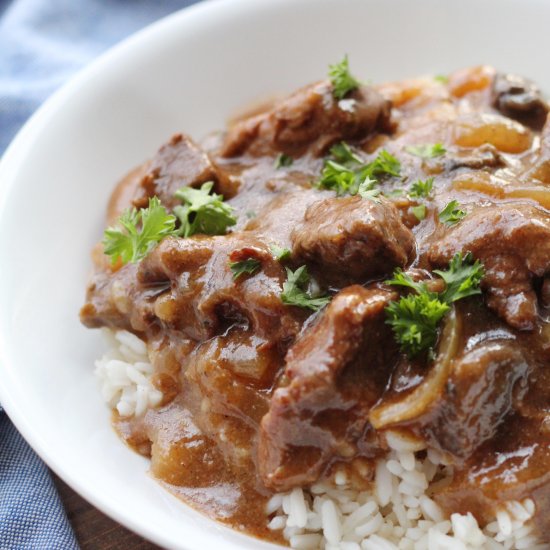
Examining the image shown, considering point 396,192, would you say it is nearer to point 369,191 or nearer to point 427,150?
point 369,191

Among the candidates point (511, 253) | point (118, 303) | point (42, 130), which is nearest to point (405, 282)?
point (511, 253)

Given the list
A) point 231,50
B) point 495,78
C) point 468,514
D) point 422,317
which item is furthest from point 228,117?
point 468,514

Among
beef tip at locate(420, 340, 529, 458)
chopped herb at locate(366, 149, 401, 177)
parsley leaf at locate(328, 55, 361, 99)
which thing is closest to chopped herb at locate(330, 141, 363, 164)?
chopped herb at locate(366, 149, 401, 177)

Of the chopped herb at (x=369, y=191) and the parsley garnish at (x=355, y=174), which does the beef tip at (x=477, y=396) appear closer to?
the chopped herb at (x=369, y=191)

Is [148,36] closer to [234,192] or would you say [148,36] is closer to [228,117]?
[228,117]

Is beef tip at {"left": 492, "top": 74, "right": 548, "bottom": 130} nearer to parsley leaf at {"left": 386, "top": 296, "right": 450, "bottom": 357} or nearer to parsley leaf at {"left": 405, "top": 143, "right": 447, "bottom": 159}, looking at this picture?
parsley leaf at {"left": 405, "top": 143, "right": 447, "bottom": 159}

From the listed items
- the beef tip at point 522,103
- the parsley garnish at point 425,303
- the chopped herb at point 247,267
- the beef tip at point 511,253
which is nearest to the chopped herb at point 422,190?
the beef tip at point 511,253
